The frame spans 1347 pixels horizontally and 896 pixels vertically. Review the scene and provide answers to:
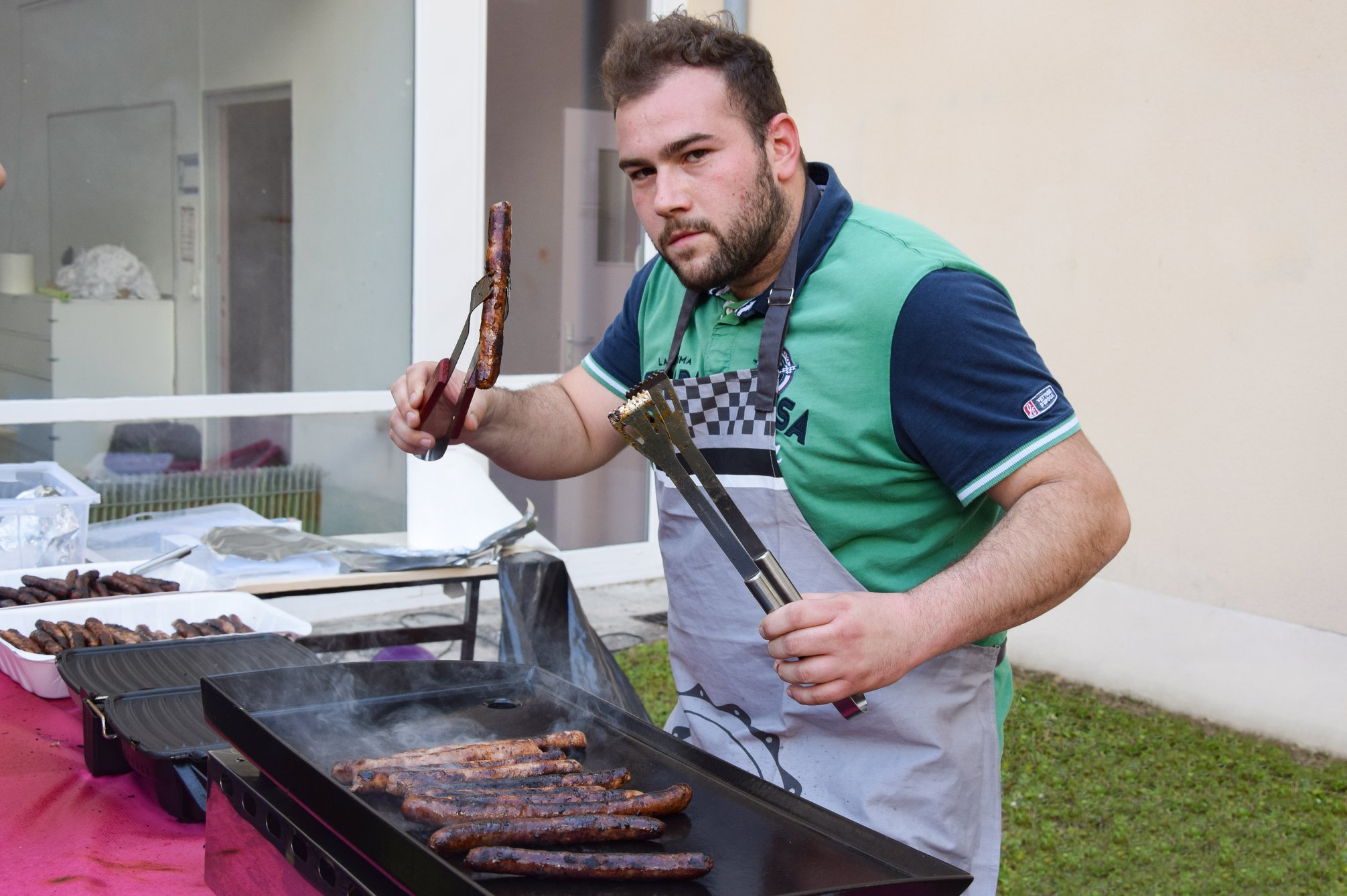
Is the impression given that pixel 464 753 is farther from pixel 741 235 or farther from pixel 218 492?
pixel 218 492

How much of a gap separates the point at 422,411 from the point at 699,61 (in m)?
0.81

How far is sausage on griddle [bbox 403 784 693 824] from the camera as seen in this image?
150 centimetres

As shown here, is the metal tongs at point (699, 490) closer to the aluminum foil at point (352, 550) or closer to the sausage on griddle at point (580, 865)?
the sausage on griddle at point (580, 865)

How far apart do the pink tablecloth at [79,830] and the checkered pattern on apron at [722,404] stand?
106 cm

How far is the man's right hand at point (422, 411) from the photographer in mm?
2240

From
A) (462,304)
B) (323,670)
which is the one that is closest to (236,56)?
(462,304)

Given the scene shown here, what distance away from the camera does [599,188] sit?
258 inches

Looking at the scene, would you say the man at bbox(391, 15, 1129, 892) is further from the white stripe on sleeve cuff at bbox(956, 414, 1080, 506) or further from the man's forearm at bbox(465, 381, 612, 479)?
the man's forearm at bbox(465, 381, 612, 479)

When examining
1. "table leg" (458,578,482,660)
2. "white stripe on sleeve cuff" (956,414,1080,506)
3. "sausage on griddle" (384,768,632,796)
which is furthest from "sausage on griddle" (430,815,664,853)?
"table leg" (458,578,482,660)

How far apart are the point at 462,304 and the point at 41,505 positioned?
10.2 ft

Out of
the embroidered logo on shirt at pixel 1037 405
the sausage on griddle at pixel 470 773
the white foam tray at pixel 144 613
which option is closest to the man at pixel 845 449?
the embroidered logo on shirt at pixel 1037 405

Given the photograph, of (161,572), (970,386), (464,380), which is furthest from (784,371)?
(161,572)

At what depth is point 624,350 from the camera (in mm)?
2543

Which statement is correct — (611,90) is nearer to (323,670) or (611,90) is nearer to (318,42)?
(323,670)
